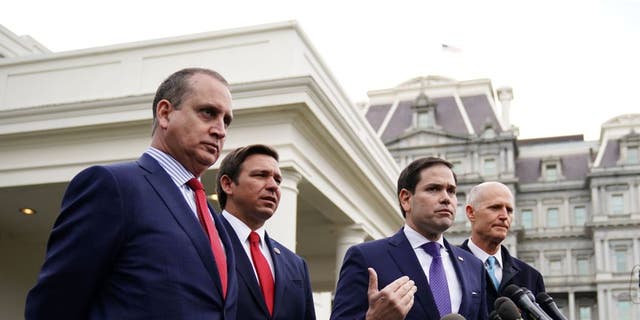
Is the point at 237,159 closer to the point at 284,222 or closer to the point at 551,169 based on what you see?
the point at 284,222

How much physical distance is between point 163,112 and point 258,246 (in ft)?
5.78

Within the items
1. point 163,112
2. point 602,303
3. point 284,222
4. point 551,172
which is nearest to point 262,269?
point 163,112

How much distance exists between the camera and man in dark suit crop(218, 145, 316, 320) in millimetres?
4113

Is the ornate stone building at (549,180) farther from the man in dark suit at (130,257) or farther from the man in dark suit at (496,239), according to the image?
the man in dark suit at (130,257)

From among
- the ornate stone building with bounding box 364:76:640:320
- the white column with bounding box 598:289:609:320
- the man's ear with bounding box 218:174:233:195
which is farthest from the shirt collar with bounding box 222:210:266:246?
the white column with bounding box 598:289:609:320

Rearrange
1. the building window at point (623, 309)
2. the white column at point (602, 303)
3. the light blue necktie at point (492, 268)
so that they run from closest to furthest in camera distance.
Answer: the light blue necktie at point (492, 268), the building window at point (623, 309), the white column at point (602, 303)

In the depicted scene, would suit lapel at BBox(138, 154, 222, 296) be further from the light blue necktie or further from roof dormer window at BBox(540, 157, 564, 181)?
roof dormer window at BBox(540, 157, 564, 181)

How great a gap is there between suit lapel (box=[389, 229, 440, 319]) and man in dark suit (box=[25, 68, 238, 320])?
61.7 inches

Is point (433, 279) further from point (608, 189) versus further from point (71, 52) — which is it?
point (608, 189)

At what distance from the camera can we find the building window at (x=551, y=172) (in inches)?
2372

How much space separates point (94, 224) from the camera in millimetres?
2482

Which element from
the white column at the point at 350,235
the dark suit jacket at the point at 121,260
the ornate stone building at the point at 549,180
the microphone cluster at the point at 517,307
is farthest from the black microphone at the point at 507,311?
the ornate stone building at the point at 549,180

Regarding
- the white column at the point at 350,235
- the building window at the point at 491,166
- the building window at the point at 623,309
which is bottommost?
the white column at the point at 350,235

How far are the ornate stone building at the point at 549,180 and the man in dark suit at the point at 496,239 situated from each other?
5246 centimetres
